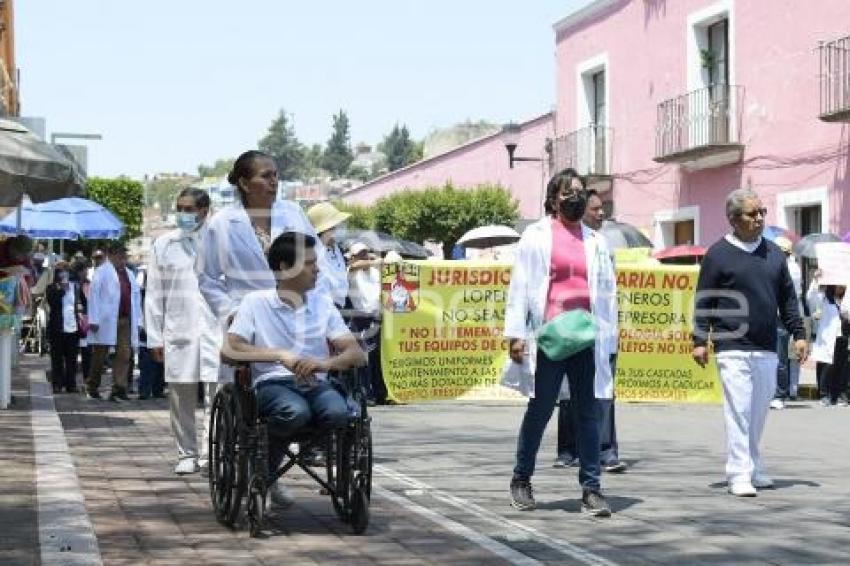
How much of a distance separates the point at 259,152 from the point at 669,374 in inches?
390

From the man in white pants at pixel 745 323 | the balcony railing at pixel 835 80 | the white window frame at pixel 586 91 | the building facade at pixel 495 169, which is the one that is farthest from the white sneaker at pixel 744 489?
the building facade at pixel 495 169

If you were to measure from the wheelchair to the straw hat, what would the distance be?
285cm

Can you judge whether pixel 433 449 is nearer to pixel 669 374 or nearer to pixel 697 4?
pixel 669 374

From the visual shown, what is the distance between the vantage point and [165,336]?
32.3 feet

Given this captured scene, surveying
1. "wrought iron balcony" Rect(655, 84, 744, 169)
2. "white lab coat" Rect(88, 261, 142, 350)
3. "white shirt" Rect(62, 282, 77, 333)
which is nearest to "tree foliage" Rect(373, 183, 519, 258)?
"wrought iron balcony" Rect(655, 84, 744, 169)

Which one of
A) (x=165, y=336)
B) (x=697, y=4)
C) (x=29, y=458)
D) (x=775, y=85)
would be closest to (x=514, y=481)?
(x=165, y=336)

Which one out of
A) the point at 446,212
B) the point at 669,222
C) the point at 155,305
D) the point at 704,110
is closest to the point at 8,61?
the point at 446,212

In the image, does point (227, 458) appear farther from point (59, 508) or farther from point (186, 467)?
point (186, 467)

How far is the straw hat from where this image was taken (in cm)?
1017

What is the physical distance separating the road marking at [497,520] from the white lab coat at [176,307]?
1.42 meters

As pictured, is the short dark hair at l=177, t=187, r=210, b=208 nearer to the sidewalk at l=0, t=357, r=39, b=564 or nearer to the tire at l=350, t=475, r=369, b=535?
the sidewalk at l=0, t=357, r=39, b=564

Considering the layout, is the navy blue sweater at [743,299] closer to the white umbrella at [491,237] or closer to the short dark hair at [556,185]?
the short dark hair at [556,185]

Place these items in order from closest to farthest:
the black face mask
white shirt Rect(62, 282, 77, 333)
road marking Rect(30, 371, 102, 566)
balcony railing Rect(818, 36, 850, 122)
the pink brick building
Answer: road marking Rect(30, 371, 102, 566), the black face mask, white shirt Rect(62, 282, 77, 333), balcony railing Rect(818, 36, 850, 122), the pink brick building

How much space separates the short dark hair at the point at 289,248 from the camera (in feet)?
24.1
